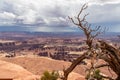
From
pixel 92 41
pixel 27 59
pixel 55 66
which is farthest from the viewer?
pixel 27 59

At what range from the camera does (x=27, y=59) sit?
17425 cm

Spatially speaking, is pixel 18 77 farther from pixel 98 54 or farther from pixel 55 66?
pixel 55 66

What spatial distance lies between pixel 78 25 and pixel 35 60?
520 ft

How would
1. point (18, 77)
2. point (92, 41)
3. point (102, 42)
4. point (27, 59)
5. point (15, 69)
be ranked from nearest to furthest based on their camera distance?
1. point (92, 41)
2. point (102, 42)
3. point (18, 77)
4. point (15, 69)
5. point (27, 59)

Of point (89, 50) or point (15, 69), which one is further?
point (15, 69)

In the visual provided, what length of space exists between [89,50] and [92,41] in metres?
0.37

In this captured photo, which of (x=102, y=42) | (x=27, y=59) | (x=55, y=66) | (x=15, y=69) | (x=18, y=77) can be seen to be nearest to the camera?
(x=102, y=42)

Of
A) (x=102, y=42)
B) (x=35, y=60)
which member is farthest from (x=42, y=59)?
(x=102, y=42)

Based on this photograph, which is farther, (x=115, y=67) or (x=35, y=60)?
(x=35, y=60)

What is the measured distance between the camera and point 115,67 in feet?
39.6

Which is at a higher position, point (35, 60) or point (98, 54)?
point (98, 54)

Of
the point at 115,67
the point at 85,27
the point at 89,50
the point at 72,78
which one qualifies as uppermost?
the point at 85,27

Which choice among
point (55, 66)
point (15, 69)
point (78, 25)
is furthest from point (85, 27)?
point (55, 66)

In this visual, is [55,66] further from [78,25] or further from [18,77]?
[78,25]
